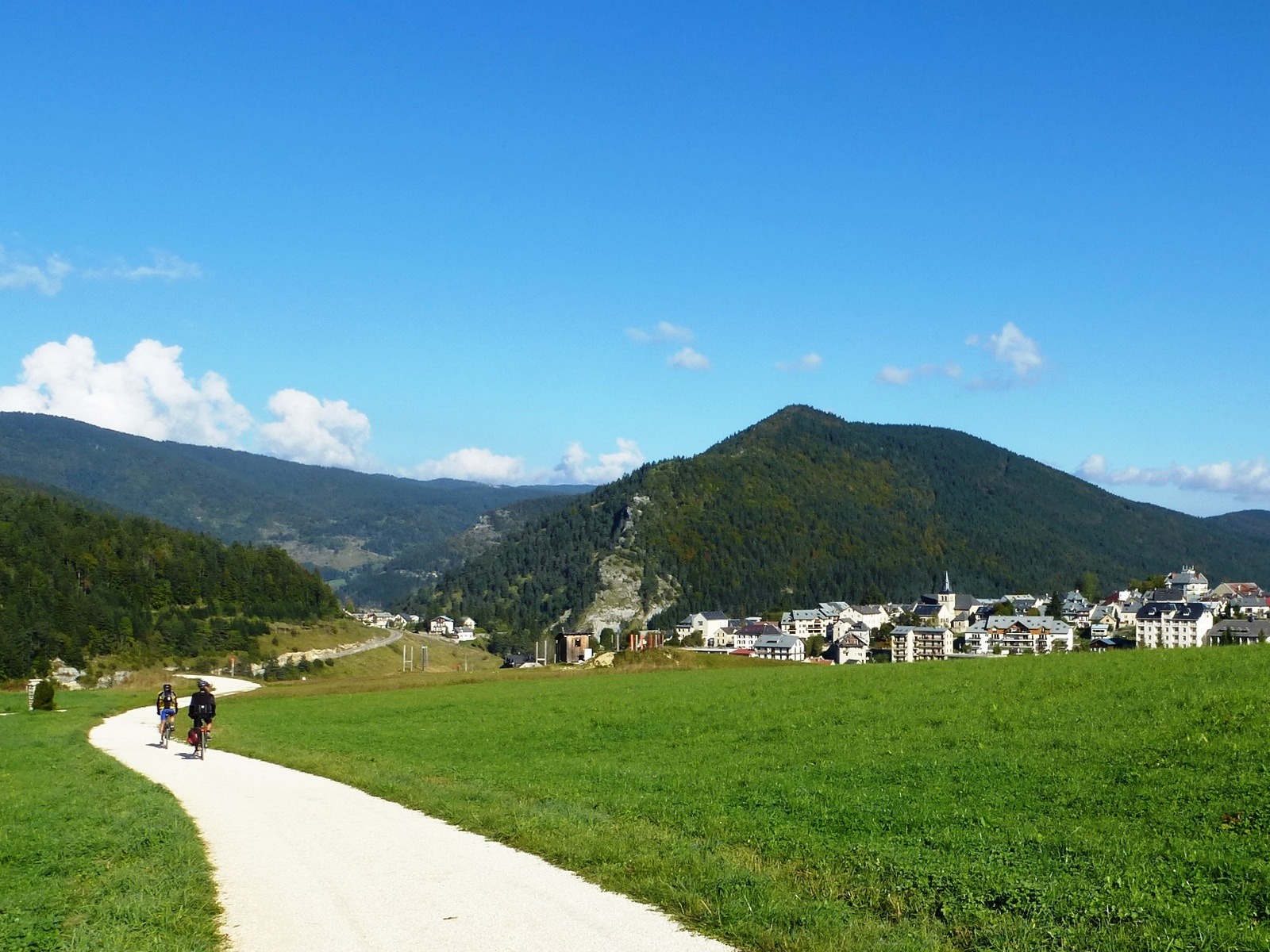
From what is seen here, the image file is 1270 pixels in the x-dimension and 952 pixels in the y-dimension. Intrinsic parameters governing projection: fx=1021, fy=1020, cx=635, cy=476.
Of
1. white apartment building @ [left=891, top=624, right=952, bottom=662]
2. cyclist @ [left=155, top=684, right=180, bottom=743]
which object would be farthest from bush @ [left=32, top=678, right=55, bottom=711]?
white apartment building @ [left=891, top=624, right=952, bottom=662]

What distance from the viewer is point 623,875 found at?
14.3 meters

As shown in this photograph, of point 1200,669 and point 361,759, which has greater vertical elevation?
point 1200,669

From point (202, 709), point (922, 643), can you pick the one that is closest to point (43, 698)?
point (202, 709)

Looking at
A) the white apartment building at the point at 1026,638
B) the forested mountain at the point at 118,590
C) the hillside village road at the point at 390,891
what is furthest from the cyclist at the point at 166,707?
the white apartment building at the point at 1026,638

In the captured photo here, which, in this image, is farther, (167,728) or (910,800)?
(167,728)

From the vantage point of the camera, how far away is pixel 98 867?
615 inches

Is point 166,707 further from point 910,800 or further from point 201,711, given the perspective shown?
Answer: point 910,800

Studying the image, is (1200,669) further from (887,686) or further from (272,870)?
(272,870)

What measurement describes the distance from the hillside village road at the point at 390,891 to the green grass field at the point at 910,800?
74cm

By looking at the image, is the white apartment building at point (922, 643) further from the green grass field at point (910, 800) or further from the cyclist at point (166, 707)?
the cyclist at point (166, 707)

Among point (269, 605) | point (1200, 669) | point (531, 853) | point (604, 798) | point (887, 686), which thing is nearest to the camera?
point (531, 853)

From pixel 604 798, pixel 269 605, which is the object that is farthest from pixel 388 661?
pixel 604 798

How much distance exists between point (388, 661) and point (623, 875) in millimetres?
179048

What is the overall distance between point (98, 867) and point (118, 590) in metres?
172
